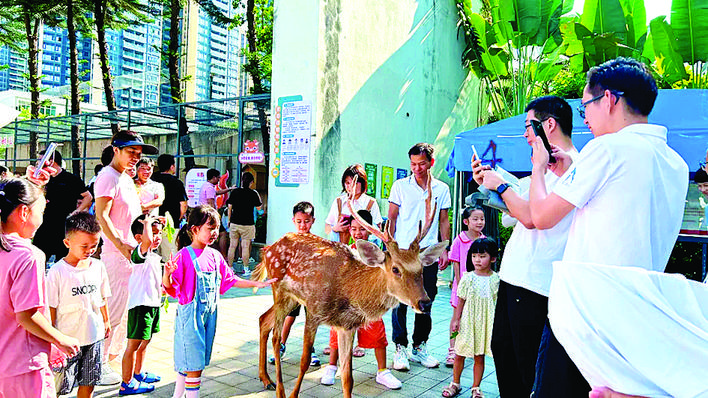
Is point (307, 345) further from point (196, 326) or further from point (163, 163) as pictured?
point (163, 163)

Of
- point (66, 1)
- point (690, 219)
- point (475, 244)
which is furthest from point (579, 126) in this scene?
point (66, 1)

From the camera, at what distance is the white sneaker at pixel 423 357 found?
5086 mm

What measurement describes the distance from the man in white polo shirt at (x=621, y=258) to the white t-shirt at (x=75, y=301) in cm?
263

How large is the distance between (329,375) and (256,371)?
2.32ft

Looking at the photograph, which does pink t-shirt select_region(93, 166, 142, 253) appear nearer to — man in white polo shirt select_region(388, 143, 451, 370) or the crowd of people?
the crowd of people

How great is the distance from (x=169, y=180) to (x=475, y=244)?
424 centimetres

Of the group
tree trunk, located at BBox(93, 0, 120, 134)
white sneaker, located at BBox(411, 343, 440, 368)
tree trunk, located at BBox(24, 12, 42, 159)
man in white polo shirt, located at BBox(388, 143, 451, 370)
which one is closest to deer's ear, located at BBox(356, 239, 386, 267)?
man in white polo shirt, located at BBox(388, 143, 451, 370)

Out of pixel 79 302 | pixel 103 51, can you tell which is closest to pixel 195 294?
pixel 79 302

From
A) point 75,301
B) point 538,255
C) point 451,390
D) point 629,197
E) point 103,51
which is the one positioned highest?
point 103,51

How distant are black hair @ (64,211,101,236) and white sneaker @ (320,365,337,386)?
224cm

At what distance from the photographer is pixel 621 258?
1987 millimetres

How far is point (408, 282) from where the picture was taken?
3.92 meters

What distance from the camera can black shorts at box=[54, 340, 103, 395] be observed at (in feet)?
10.5

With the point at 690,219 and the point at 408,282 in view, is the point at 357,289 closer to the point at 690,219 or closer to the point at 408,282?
→ the point at 408,282
